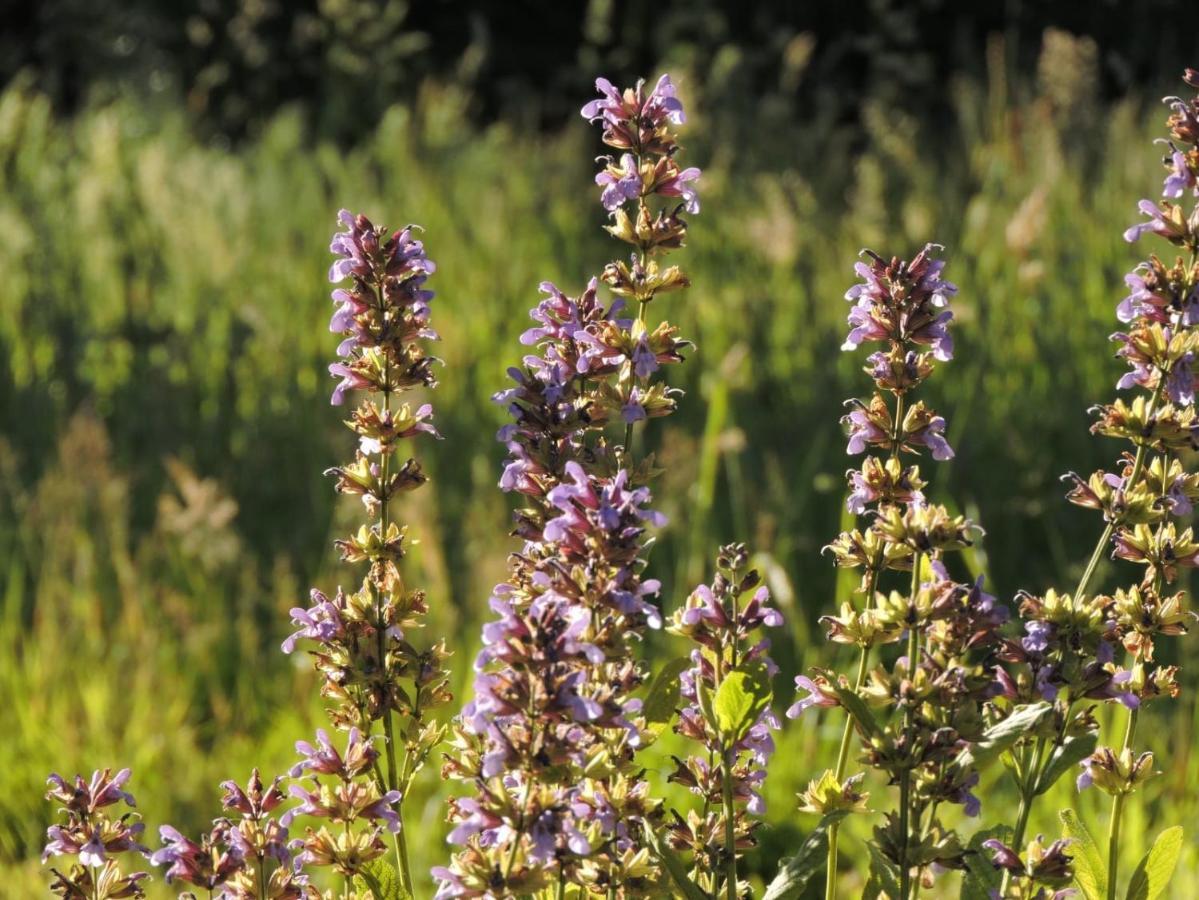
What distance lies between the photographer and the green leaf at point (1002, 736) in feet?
4.10

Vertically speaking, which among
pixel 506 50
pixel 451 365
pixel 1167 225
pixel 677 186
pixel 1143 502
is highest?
pixel 506 50

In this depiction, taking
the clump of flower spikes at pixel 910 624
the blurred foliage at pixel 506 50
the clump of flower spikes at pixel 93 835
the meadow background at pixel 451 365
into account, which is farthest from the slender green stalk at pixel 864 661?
the blurred foliage at pixel 506 50

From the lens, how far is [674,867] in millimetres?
1311

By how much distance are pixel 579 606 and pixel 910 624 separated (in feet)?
0.90

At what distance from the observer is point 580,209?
6816mm

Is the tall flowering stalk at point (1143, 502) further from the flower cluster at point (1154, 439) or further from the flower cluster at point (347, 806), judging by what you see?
the flower cluster at point (347, 806)

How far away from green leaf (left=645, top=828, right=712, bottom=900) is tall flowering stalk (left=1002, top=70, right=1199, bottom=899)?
0.96 feet

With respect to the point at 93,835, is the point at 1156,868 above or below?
below

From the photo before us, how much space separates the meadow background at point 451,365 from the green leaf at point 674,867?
1.83 metres

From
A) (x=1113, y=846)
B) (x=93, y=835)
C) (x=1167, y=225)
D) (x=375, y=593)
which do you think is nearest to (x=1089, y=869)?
(x=1113, y=846)

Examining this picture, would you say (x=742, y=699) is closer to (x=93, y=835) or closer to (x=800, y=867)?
(x=800, y=867)

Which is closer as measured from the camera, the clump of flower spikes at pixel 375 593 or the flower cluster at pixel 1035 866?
the flower cluster at pixel 1035 866

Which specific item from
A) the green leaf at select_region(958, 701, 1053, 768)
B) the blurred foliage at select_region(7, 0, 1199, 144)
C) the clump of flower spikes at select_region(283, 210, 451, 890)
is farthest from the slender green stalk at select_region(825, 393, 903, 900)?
the blurred foliage at select_region(7, 0, 1199, 144)

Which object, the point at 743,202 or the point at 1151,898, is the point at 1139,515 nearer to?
the point at 1151,898
